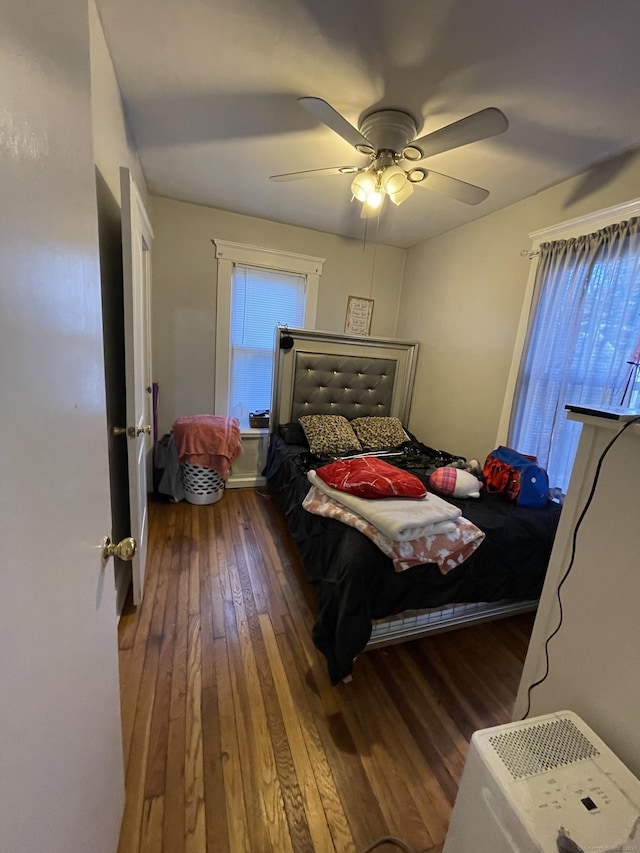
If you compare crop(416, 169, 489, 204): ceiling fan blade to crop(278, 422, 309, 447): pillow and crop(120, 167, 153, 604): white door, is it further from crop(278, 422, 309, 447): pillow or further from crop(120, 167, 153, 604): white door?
crop(278, 422, 309, 447): pillow

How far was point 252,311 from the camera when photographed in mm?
3486

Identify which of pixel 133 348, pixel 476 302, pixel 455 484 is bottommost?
pixel 455 484

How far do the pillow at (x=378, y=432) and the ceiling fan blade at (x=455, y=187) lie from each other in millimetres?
1823

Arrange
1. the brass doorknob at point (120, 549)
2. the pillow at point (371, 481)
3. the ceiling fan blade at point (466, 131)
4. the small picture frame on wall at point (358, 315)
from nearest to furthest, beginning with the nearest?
the brass doorknob at point (120, 549)
the ceiling fan blade at point (466, 131)
the pillow at point (371, 481)
the small picture frame on wall at point (358, 315)

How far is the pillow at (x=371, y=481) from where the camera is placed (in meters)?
1.75

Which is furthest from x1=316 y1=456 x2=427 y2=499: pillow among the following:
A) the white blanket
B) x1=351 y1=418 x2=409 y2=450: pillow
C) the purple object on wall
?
the purple object on wall

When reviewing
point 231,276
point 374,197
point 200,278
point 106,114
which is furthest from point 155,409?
point 374,197

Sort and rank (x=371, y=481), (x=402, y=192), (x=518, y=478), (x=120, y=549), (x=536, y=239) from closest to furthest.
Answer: (x=120, y=549) < (x=371, y=481) < (x=402, y=192) < (x=518, y=478) < (x=536, y=239)

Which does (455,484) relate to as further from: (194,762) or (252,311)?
(252,311)

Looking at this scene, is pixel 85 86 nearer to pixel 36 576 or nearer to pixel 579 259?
pixel 36 576

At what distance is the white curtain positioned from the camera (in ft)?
6.06

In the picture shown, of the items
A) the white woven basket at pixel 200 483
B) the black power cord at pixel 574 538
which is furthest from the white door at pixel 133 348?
the black power cord at pixel 574 538

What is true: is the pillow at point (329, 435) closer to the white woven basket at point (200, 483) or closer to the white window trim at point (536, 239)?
the white woven basket at point (200, 483)

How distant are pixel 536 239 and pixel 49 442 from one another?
112 inches
